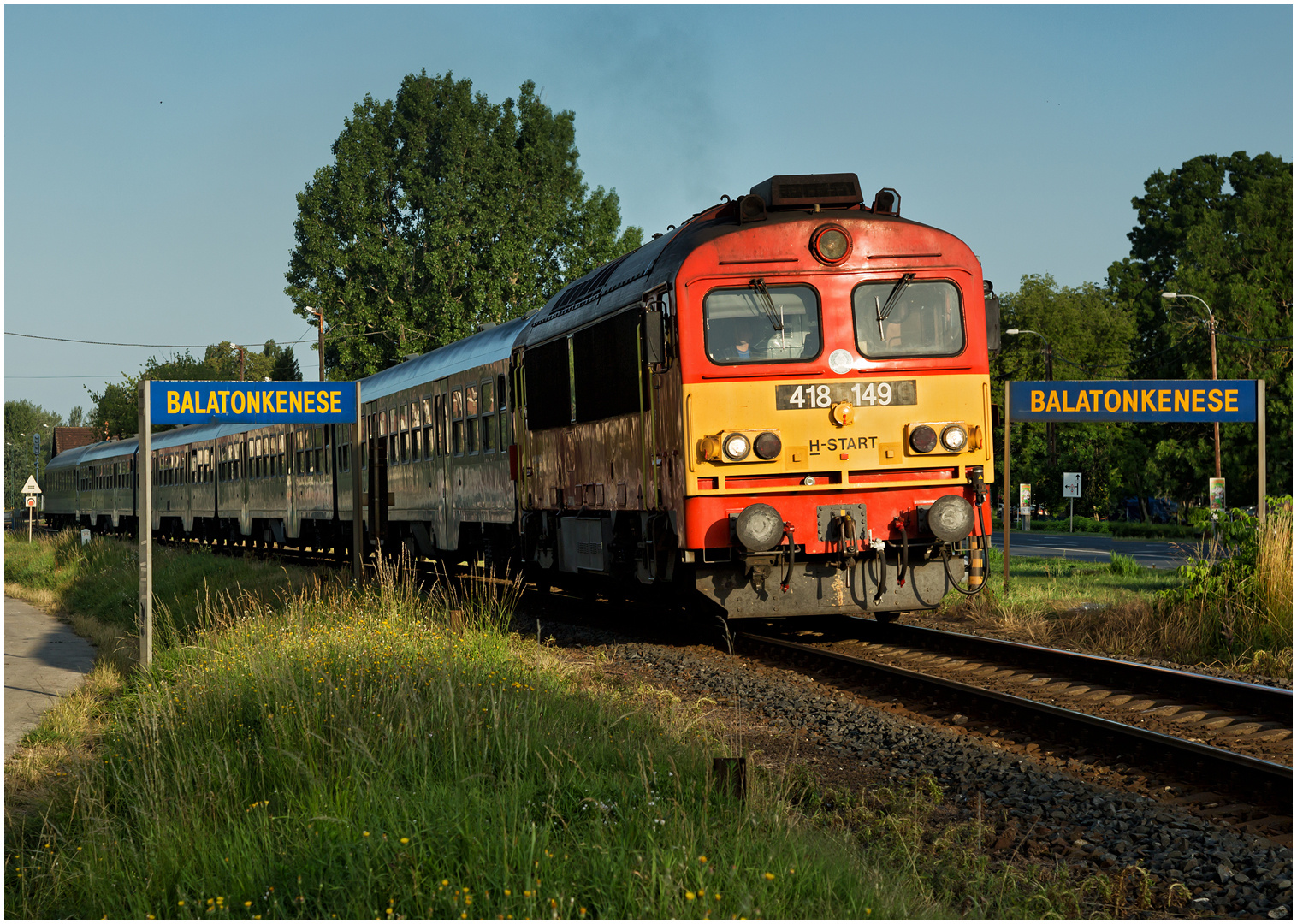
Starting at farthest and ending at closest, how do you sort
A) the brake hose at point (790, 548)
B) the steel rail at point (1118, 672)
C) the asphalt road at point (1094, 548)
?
the asphalt road at point (1094, 548) < the brake hose at point (790, 548) < the steel rail at point (1118, 672)

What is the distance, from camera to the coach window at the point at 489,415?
1584 centimetres

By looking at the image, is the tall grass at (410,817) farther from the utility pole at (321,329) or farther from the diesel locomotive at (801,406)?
the utility pole at (321,329)

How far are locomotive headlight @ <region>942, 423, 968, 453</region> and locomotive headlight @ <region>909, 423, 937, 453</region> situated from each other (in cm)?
10

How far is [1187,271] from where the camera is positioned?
3981cm

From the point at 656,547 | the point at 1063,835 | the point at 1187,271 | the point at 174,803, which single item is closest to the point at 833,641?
the point at 656,547

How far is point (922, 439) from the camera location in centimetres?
998

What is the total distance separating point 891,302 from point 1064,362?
178ft

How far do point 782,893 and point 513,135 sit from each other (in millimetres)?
45135

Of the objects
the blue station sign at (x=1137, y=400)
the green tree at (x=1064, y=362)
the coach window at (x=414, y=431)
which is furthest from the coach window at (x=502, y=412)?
the green tree at (x=1064, y=362)

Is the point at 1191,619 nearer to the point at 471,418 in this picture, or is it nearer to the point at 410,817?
the point at 410,817

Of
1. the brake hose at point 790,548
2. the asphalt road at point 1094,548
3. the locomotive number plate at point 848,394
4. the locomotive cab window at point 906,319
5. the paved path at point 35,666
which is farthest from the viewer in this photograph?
the asphalt road at point 1094,548

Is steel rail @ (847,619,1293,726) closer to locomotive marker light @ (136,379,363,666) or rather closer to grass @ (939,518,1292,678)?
grass @ (939,518,1292,678)

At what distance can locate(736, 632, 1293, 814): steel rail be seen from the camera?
5.88 metres

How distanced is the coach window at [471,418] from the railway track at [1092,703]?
6563mm
